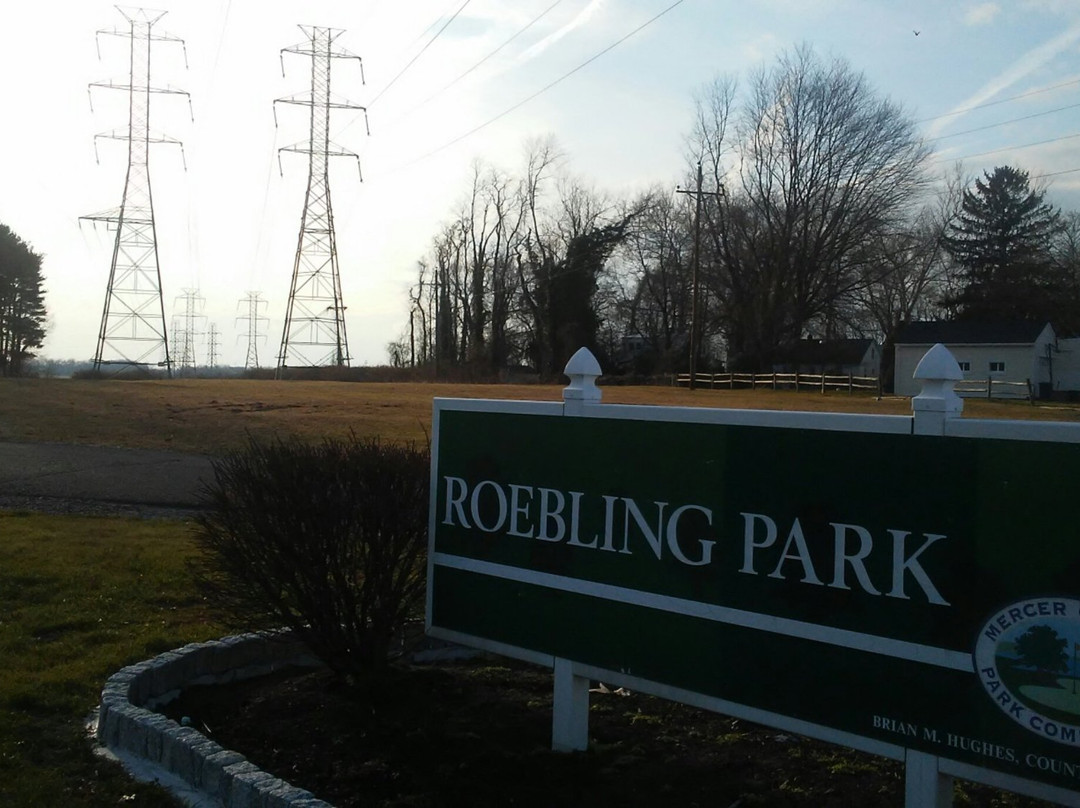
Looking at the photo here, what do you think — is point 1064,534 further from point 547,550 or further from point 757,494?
point 547,550

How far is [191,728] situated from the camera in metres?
5.23

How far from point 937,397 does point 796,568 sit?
877 mm

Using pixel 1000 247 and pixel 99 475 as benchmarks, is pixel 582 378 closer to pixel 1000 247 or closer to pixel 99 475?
pixel 99 475

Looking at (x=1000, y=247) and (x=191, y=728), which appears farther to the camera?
(x=1000, y=247)

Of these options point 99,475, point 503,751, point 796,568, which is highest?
point 796,568

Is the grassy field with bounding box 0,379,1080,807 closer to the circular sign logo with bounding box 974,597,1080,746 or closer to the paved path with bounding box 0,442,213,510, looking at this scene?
the paved path with bounding box 0,442,213,510

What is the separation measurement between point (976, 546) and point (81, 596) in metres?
6.75

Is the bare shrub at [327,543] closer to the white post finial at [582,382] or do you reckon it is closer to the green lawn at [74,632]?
the green lawn at [74,632]

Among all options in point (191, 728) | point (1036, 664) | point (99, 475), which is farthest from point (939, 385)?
point (99, 475)

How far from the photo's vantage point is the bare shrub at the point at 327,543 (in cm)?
561

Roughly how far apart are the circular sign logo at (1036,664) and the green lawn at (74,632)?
3439 millimetres

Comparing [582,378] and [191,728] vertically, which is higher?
[582,378]

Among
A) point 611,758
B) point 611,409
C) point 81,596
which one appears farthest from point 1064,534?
point 81,596

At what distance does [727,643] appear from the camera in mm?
4355
